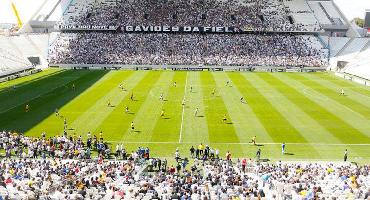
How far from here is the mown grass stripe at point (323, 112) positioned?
3862cm

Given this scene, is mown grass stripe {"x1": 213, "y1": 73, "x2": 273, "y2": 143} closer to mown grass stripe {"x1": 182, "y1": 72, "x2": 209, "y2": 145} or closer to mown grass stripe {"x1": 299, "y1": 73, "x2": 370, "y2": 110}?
mown grass stripe {"x1": 182, "y1": 72, "x2": 209, "y2": 145}

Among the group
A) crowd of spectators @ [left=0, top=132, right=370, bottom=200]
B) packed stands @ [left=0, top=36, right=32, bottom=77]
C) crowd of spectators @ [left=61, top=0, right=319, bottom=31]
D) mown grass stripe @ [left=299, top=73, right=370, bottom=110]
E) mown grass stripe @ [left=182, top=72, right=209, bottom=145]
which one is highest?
crowd of spectators @ [left=61, top=0, right=319, bottom=31]

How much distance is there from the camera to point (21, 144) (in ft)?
111

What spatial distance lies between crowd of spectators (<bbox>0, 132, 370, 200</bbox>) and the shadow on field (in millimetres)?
14139

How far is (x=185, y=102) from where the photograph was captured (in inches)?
2053

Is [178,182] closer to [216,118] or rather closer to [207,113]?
[216,118]

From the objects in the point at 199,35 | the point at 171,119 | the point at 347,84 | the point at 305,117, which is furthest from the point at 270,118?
the point at 199,35

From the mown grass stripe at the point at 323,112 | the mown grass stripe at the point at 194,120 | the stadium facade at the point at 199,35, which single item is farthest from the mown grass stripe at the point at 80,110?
the stadium facade at the point at 199,35

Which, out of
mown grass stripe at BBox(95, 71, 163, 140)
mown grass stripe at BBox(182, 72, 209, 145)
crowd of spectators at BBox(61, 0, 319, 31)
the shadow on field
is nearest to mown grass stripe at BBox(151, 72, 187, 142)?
mown grass stripe at BBox(182, 72, 209, 145)

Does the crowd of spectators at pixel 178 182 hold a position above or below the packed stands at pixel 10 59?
below

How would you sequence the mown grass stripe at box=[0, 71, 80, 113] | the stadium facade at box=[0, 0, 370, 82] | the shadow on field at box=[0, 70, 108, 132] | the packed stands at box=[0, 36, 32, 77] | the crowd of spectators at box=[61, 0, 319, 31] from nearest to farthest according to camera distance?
the shadow on field at box=[0, 70, 108, 132] < the mown grass stripe at box=[0, 71, 80, 113] < the packed stands at box=[0, 36, 32, 77] < the stadium facade at box=[0, 0, 370, 82] < the crowd of spectators at box=[61, 0, 319, 31]

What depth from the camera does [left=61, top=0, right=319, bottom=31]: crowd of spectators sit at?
10334 centimetres

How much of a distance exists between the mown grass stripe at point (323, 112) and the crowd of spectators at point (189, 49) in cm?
2377

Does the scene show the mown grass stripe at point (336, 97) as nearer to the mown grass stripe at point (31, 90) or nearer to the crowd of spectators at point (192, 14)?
the crowd of spectators at point (192, 14)
